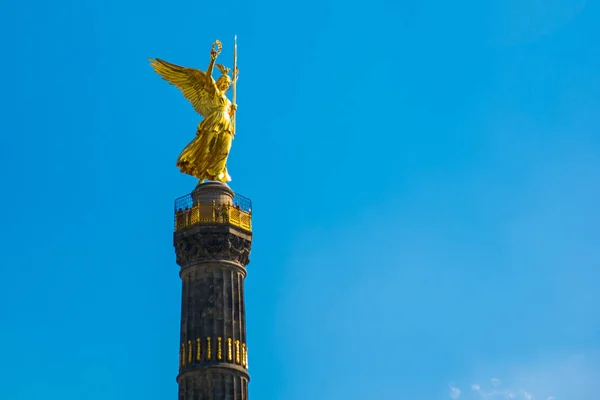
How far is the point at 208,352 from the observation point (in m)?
73.1

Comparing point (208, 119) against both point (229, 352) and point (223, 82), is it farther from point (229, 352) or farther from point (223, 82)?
point (229, 352)

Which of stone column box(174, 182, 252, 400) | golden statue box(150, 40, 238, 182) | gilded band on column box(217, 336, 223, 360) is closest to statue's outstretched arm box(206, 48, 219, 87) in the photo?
golden statue box(150, 40, 238, 182)

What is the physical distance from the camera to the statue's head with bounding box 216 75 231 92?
80.4 m

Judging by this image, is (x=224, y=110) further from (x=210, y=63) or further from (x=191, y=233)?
(x=191, y=233)

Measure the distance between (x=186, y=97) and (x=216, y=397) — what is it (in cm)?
1949

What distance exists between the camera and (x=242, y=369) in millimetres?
73562

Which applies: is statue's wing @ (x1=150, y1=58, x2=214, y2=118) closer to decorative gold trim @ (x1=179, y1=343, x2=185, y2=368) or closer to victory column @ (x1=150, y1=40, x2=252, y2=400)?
victory column @ (x1=150, y1=40, x2=252, y2=400)

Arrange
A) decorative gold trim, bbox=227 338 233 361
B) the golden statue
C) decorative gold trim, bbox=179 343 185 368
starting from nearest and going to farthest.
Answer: decorative gold trim, bbox=227 338 233 361, decorative gold trim, bbox=179 343 185 368, the golden statue

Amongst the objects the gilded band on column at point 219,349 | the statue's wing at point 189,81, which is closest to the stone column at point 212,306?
the gilded band on column at point 219,349

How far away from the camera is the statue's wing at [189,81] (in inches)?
3159

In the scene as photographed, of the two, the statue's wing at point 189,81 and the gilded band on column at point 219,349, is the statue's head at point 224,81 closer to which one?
the statue's wing at point 189,81

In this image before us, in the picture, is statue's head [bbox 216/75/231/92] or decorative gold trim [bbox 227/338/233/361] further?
statue's head [bbox 216/75/231/92]

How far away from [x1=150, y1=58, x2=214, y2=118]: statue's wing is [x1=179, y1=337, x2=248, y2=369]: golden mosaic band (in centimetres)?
1461

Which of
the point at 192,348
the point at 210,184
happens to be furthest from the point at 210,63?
the point at 192,348
